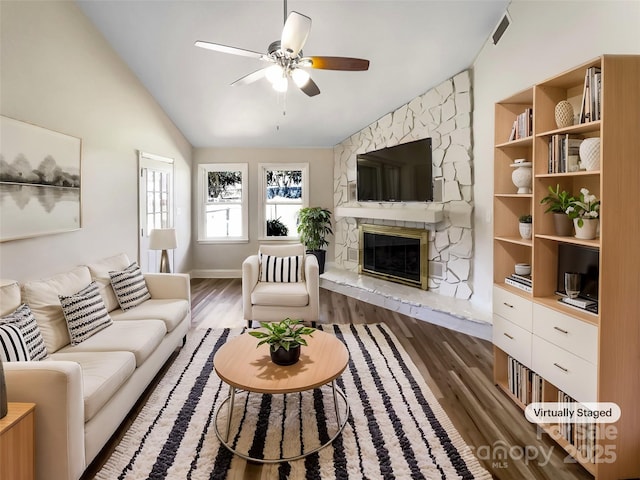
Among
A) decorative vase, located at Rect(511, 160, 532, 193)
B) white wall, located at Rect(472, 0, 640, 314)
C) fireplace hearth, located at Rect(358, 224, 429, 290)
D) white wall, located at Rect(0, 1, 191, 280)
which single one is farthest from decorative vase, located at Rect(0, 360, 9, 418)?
fireplace hearth, located at Rect(358, 224, 429, 290)

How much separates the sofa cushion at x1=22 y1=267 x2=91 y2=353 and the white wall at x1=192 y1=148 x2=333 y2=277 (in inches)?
158

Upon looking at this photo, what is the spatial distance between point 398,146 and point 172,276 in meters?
3.30

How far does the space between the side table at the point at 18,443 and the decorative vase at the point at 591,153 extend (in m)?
2.90

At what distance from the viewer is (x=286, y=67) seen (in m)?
2.47

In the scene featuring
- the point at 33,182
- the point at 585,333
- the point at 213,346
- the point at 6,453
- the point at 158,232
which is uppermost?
the point at 33,182

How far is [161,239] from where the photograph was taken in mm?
4215

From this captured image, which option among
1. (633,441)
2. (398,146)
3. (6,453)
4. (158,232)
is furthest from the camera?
(398,146)

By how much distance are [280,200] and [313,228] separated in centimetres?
101

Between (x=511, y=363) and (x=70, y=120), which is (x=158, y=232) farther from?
(x=511, y=363)

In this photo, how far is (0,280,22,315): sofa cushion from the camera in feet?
7.01

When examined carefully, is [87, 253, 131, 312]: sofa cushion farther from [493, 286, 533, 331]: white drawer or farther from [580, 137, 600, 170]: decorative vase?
[580, 137, 600, 170]: decorative vase

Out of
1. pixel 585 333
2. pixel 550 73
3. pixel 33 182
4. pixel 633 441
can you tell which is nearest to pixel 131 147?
pixel 33 182

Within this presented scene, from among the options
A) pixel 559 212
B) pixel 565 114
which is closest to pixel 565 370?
pixel 559 212

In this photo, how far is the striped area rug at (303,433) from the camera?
1850 mm
